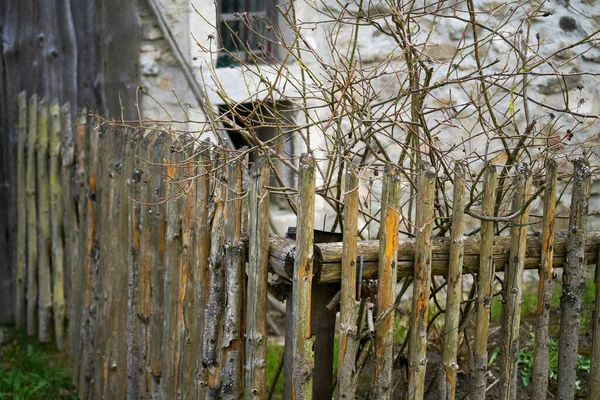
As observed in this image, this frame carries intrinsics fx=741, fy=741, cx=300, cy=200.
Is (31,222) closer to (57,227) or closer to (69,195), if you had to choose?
(57,227)

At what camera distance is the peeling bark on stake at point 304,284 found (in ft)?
7.37

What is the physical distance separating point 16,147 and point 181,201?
2678 millimetres

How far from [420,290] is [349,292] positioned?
24 cm

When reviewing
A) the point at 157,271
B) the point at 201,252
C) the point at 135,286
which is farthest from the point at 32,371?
the point at 201,252

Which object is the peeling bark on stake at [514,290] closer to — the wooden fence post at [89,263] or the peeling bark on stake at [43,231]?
the wooden fence post at [89,263]

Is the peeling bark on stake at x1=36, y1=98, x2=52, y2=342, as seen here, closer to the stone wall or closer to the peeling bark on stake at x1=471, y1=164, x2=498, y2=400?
the stone wall

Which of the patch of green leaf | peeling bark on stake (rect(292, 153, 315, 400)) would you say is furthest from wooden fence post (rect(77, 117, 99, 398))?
the patch of green leaf

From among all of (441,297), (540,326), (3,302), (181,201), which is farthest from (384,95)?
(3,302)

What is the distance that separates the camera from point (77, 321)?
425 cm

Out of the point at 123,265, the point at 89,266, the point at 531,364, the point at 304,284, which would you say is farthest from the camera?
the point at 89,266

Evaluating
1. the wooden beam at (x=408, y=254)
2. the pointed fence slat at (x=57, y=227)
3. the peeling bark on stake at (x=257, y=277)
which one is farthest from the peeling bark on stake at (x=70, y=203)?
the wooden beam at (x=408, y=254)

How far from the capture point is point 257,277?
96.7 inches

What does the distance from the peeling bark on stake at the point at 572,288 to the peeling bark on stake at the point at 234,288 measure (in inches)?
44.1

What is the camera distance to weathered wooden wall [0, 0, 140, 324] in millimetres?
4887
